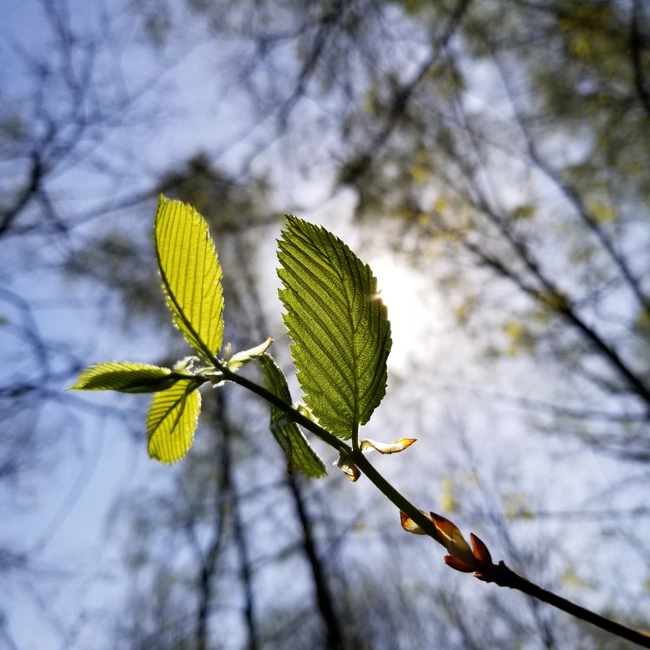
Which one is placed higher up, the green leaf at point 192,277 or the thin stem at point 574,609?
the green leaf at point 192,277

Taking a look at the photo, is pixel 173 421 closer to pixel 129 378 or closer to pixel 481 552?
pixel 129 378

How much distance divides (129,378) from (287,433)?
74 mm

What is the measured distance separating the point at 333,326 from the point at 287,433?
0.05 m

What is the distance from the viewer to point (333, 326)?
0.83 ft

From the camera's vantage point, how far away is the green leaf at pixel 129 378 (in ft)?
0.76

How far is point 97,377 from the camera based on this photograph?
24 centimetres

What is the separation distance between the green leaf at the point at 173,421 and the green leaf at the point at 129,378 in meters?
0.01

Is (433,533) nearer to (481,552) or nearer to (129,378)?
(481,552)

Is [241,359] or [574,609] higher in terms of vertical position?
[241,359]

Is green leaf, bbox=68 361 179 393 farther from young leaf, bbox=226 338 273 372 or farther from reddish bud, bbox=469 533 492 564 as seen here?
reddish bud, bbox=469 533 492 564

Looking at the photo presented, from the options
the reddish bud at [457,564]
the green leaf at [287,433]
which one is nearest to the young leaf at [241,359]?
the green leaf at [287,433]

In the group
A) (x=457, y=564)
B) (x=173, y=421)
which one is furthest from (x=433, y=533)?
(x=173, y=421)

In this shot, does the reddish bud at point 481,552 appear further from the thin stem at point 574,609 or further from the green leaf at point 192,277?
the green leaf at point 192,277

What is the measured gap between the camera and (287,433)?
0.24m
